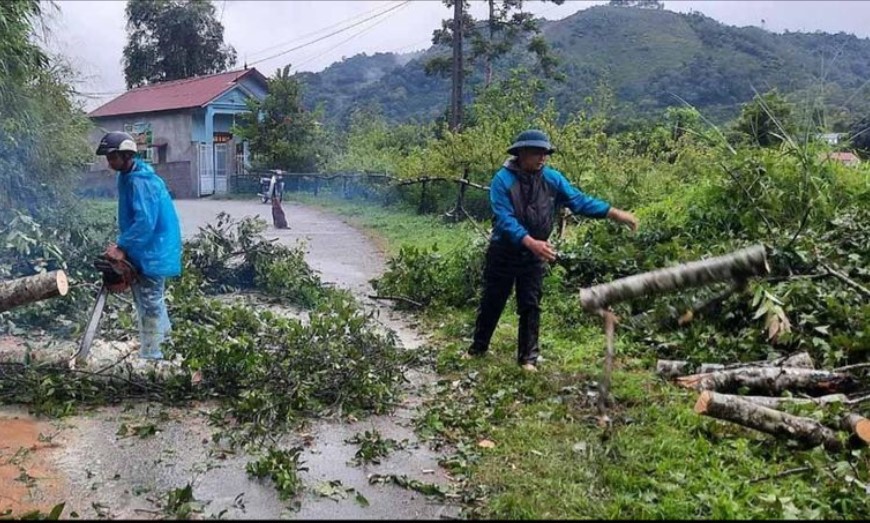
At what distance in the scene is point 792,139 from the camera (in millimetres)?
7020

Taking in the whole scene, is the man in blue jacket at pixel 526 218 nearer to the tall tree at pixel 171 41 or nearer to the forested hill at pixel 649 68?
the forested hill at pixel 649 68

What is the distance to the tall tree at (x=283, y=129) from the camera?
2181 cm

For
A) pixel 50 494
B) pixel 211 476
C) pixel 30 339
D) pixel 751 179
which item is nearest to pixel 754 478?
pixel 211 476

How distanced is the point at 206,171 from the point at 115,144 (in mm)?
12718

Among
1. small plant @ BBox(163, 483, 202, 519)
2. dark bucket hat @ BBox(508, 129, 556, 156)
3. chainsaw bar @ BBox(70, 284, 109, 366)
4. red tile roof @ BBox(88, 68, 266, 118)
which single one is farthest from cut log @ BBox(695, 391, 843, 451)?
red tile roof @ BBox(88, 68, 266, 118)

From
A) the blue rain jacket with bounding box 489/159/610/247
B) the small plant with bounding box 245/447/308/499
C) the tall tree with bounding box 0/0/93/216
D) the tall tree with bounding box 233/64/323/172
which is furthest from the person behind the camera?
the tall tree with bounding box 233/64/323/172

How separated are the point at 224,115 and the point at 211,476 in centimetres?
1583

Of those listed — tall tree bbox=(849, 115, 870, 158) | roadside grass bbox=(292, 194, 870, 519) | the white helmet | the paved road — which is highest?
tall tree bbox=(849, 115, 870, 158)

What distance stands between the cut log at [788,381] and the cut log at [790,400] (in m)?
0.21

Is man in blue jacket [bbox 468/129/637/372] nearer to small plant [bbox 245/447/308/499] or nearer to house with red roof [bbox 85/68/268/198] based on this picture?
small plant [bbox 245/447/308/499]

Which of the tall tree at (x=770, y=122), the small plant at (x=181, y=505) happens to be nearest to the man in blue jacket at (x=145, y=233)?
the small plant at (x=181, y=505)

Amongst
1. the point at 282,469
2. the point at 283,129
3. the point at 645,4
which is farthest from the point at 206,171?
the point at 645,4

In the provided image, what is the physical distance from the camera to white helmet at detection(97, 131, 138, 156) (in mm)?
5105

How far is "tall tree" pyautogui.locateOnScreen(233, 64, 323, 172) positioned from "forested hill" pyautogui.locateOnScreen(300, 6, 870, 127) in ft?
7.44
